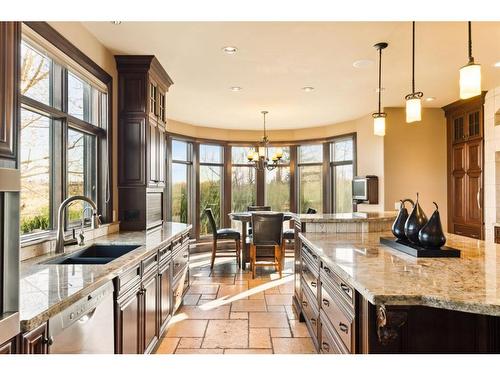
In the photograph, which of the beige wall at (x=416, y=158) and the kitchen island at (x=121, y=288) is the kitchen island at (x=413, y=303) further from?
the beige wall at (x=416, y=158)

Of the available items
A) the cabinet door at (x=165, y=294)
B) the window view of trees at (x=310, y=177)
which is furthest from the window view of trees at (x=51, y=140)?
the window view of trees at (x=310, y=177)

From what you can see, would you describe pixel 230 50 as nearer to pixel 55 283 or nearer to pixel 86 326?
pixel 55 283

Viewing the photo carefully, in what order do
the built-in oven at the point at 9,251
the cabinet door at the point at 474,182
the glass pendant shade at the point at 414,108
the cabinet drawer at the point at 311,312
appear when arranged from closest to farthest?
the built-in oven at the point at 9,251, the glass pendant shade at the point at 414,108, the cabinet drawer at the point at 311,312, the cabinet door at the point at 474,182

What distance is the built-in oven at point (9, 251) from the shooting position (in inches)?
39.3

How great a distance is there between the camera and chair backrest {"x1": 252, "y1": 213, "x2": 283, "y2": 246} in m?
5.48

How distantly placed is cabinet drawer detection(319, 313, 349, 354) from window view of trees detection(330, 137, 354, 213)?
5.30 metres

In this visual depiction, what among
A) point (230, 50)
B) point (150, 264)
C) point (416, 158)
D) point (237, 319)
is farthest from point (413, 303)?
point (416, 158)

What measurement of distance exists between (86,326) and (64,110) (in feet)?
6.34

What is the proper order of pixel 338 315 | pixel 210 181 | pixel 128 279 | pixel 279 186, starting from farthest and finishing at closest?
pixel 279 186
pixel 210 181
pixel 128 279
pixel 338 315

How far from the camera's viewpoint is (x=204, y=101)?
5.72 meters

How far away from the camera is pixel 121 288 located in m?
2.07

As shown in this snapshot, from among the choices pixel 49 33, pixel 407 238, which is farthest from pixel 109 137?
pixel 407 238
